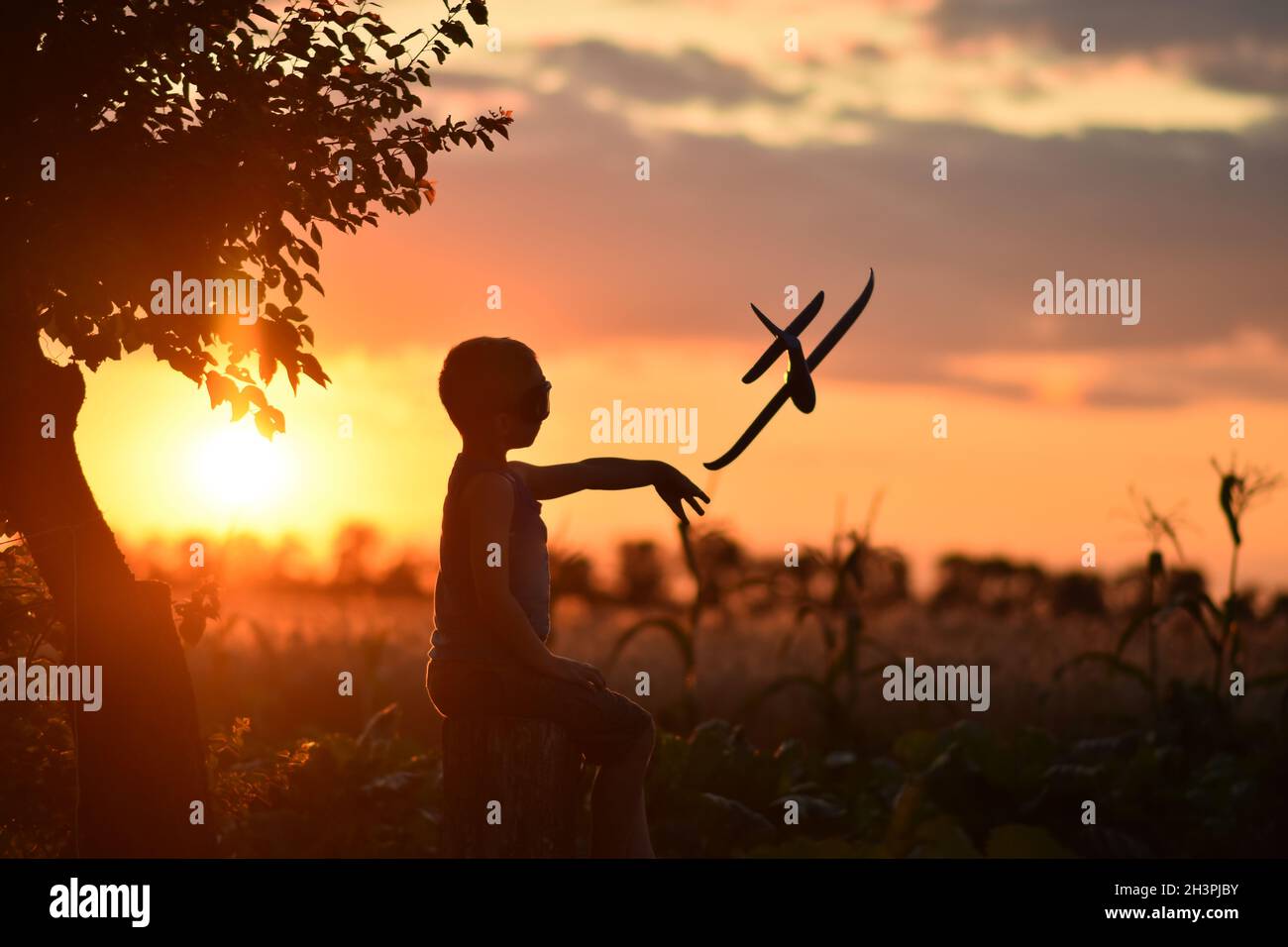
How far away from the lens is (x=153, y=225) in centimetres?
Answer: 685

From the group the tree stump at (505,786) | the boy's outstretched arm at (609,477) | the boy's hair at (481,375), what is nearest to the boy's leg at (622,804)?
the tree stump at (505,786)

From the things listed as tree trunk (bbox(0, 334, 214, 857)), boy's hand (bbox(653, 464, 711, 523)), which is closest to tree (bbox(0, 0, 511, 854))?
tree trunk (bbox(0, 334, 214, 857))

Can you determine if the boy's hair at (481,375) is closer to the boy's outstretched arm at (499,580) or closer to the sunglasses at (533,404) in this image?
the sunglasses at (533,404)

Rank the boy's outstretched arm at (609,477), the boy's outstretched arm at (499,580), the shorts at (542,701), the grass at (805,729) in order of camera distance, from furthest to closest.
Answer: the grass at (805,729), the boy's outstretched arm at (609,477), the shorts at (542,701), the boy's outstretched arm at (499,580)

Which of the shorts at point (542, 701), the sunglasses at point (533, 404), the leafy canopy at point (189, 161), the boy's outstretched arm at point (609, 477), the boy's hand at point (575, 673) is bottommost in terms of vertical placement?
the shorts at point (542, 701)

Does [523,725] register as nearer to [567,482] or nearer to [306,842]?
[567,482]

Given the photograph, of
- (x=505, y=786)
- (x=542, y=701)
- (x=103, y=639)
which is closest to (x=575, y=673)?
(x=542, y=701)

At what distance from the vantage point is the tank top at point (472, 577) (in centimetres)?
593

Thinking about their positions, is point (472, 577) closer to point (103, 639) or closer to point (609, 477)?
point (609, 477)

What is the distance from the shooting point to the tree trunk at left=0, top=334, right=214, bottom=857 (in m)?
7.11

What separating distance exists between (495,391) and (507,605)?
0.86 meters

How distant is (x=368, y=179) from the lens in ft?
23.5

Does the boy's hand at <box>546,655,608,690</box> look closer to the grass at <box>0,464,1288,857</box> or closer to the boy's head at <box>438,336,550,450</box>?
the boy's head at <box>438,336,550,450</box>

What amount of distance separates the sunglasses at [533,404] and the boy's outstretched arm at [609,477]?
290 millimetres
